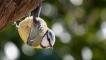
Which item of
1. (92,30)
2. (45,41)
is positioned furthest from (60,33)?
(45,41)

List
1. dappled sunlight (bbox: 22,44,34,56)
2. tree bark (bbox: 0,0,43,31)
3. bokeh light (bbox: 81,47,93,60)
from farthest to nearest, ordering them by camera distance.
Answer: bokeh light (bbox: 81,47,93,60), dappled sunlight (bbox: 22,44,34,56), tree bark (bbox: 0,0,43,31)

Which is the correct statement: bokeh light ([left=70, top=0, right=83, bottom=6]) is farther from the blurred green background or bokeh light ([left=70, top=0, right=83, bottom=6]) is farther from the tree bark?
the tree bark

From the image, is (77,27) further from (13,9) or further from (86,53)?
(13,9)

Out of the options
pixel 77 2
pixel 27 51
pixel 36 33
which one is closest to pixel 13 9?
pixel 36 33

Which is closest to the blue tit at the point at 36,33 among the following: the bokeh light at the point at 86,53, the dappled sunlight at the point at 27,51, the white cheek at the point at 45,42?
the white cheek at the point at 45,42

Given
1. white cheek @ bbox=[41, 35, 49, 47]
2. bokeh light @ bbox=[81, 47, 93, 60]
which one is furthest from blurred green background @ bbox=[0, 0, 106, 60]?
white cheek @ bbox=[41, 35, 49, 47]

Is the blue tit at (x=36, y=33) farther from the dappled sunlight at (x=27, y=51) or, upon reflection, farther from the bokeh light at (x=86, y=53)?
the bokeh light at (x=86, y=53)

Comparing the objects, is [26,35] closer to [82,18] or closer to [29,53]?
[29,53]
